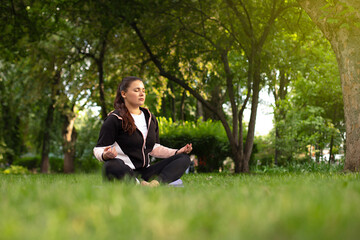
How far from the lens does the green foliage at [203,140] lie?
15398 mm

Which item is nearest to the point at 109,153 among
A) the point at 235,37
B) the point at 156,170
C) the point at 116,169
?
the point at 116,169

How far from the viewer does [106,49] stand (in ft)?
56.3

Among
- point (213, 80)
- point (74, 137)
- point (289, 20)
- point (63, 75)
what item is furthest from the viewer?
point (74, 137)

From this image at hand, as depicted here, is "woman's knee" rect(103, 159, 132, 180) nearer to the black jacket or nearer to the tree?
the black jacket

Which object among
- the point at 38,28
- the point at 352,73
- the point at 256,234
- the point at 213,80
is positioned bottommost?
the point at 256,234

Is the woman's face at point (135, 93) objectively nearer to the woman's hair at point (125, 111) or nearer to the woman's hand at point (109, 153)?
the woman's hair at point (125, 111)

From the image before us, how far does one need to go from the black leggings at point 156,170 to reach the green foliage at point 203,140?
10.1 metres

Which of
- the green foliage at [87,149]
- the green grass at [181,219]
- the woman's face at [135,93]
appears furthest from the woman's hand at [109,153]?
the green foliage at [87,149]

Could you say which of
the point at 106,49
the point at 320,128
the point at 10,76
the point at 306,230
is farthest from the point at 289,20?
the point at 10,76

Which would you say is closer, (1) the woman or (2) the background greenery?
(1) the woman

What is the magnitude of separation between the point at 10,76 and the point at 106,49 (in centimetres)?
898

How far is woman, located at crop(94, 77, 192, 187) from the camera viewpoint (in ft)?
16.5

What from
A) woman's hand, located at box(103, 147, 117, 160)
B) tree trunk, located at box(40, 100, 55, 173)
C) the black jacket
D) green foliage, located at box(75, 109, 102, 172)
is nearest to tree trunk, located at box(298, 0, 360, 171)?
the black jacket

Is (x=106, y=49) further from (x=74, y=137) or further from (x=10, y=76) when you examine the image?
(x=74, y=137)
